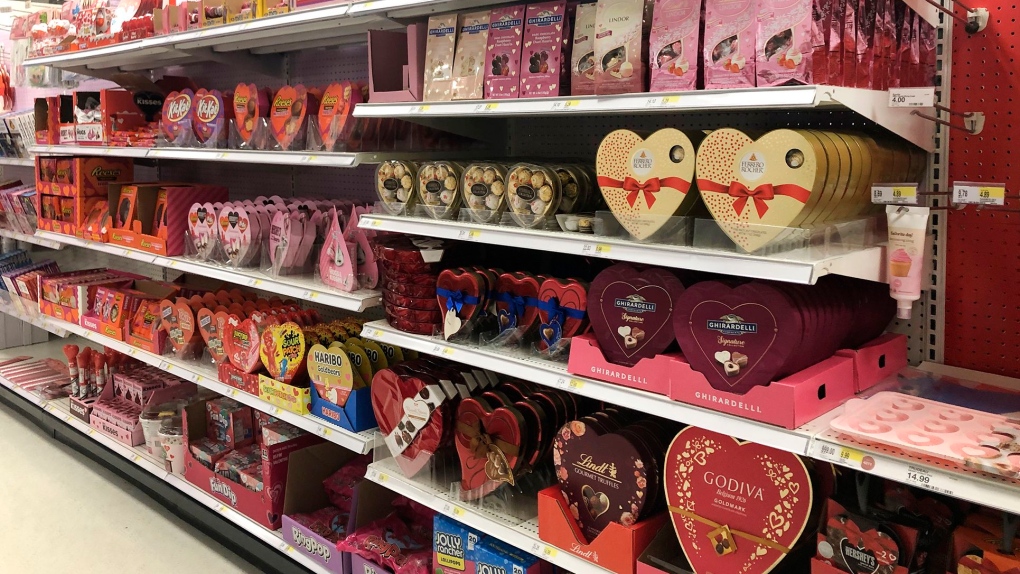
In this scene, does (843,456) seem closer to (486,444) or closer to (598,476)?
(598,476)

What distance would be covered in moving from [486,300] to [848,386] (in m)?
0.98

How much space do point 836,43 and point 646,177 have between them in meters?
0.46

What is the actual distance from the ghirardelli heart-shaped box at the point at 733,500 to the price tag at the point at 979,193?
60cm

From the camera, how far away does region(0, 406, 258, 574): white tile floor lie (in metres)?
3.09

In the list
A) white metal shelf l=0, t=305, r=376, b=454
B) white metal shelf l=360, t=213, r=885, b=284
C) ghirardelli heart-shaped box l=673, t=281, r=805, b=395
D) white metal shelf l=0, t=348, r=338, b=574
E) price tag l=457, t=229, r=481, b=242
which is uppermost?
price tag l=457, t=229, r=481, b=242

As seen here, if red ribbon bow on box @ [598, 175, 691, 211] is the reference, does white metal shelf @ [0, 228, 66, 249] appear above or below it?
below

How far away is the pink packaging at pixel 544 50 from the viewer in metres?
1.95

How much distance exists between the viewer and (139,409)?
389 cm

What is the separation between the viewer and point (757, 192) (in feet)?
5.11

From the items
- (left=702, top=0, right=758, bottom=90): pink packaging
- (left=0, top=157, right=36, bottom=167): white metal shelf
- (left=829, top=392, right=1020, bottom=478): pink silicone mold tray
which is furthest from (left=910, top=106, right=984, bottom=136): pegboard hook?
(left=0, top=157, right=36, bottom=167): white metal shelf

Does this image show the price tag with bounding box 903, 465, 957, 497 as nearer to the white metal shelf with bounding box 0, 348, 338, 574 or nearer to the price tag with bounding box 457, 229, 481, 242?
the price tag with bounding box 457, 229, 481, 242

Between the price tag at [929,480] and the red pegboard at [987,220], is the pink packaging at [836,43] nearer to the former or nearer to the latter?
the red pegboard at [987,220]

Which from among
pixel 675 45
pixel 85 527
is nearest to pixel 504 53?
pixel 675 45

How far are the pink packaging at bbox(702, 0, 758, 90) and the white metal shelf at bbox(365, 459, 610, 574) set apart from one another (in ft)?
3.92
